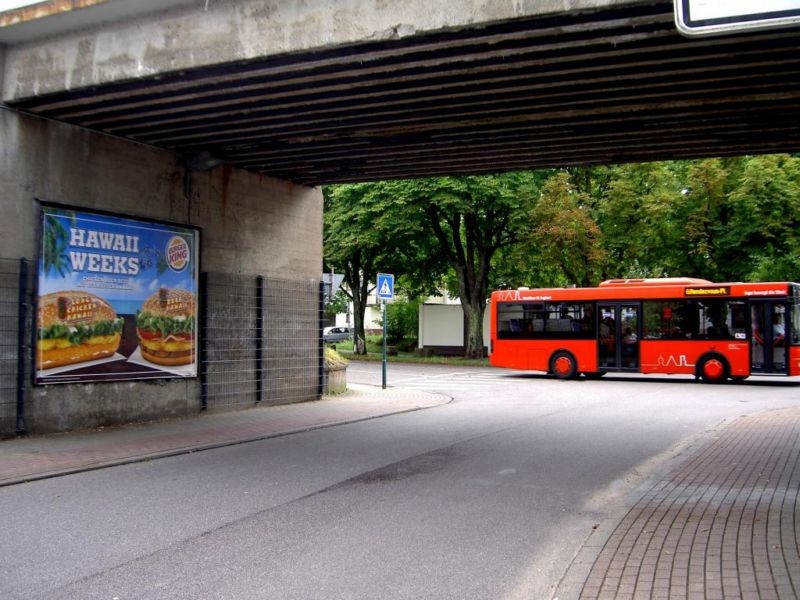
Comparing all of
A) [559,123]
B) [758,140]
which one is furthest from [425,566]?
[758,140]

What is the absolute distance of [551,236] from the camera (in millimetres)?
28000

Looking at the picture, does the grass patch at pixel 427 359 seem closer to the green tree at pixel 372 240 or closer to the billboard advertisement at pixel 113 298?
the green tree at pixel 372 240

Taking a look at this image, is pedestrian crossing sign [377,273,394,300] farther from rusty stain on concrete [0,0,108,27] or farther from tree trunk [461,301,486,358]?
tree trunk [461,301,486,358]

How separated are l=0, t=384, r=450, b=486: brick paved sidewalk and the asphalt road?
1.23 feet

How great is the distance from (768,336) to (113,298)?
17.4 metres

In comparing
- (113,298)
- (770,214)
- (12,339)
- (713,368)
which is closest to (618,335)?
(713,368)

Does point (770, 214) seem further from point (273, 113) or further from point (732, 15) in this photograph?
point (732, 15)

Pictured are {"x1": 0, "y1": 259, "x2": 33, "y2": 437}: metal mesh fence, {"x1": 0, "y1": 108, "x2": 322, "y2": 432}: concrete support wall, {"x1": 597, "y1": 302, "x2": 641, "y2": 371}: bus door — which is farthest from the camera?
{"x1": 597, "y1": 302, "x2": 641, "y2": 371}: bus door

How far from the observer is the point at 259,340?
1477 cm

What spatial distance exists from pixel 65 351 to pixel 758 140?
36.7ft

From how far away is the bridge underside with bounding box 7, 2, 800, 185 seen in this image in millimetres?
7637

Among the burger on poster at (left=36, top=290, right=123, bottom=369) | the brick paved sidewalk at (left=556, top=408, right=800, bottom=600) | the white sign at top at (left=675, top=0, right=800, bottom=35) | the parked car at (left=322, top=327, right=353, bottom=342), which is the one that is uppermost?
the white sign at top at (left=675, top=0, right=800, bottom=35)

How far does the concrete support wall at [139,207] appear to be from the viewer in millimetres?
10492

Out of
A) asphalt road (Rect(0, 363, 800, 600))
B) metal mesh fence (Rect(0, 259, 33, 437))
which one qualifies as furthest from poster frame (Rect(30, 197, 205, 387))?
Result: asphalt road (Rect(0, 363, 800, 600))
